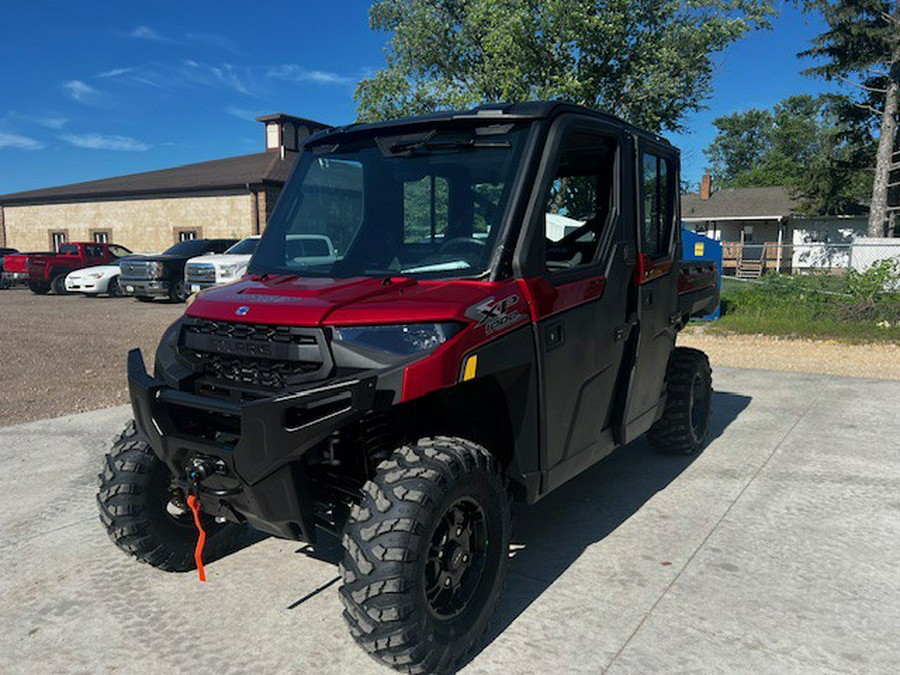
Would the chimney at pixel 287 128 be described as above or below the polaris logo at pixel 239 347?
above

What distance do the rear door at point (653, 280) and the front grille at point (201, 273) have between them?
42.4 feet

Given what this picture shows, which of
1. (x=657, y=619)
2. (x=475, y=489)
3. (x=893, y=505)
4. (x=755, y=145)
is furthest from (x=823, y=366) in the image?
(x=755, y=145)

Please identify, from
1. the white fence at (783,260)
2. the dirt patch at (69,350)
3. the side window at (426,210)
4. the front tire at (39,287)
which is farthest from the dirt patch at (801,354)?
the front tire at (39,287)

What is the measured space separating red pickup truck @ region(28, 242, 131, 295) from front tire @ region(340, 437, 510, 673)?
24.4m

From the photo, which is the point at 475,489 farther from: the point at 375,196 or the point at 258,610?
the point at 375,196

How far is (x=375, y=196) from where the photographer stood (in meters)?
3.43

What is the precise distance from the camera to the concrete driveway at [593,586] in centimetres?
282

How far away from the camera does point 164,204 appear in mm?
33094

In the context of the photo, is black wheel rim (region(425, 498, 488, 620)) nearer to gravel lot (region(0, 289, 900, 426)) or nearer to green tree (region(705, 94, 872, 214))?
gravel lot (region(0, 289, 900, 426))

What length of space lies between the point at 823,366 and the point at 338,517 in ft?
27.8

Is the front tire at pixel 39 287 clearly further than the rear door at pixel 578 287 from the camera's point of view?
Yes

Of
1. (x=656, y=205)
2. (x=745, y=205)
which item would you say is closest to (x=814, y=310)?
(x=656, y=205)

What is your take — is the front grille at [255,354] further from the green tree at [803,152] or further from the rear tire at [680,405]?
the green tree at [803,152]

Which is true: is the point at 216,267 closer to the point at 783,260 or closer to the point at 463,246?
the point at 463,246
